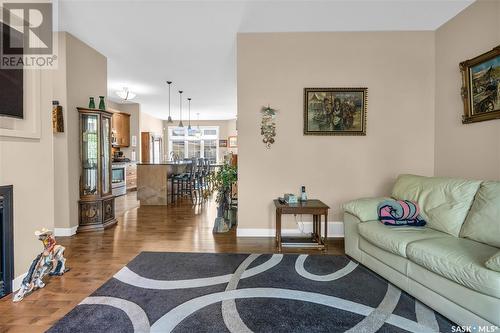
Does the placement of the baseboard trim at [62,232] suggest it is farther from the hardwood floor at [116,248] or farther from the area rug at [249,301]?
the area rug at [249,301]

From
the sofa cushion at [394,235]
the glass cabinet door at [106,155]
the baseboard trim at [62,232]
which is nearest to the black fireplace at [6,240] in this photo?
the baseboard trim at [62,232]

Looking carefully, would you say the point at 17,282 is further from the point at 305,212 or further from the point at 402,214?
the point at 402,214

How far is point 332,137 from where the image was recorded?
3463 millimetres

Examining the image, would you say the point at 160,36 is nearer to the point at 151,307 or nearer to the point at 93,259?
the point at 93,259

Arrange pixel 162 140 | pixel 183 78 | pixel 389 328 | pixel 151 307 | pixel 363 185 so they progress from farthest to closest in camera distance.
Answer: pixel 162 140 → pixel 183 78 → pixel 363 185 → pixel 151 307 → pixel 389 328

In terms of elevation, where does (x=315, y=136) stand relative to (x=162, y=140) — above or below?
below

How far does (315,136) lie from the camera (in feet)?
11.4

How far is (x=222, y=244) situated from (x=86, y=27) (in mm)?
3408

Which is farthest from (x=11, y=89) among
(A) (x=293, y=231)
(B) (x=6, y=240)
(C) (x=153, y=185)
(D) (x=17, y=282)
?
(C) (x=153, y=185)

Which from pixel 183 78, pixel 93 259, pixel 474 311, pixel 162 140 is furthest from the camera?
pixel 162 140

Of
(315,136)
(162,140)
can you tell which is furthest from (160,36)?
(162,140)

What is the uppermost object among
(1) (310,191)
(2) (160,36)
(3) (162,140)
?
(2) (160,36)

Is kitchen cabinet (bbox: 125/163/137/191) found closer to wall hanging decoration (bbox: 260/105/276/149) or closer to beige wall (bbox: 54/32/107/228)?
beige wall (bbox: 54/32/107/228)

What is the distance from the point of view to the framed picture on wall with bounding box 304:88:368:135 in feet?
11.1
